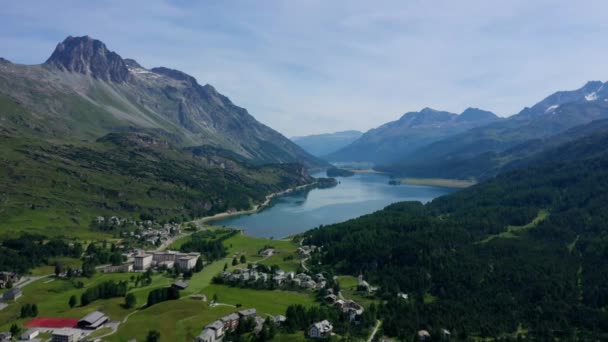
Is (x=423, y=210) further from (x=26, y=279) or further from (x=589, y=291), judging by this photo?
(x=26, y=279)

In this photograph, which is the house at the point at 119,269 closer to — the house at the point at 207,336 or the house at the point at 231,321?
the house at the point at 231,321

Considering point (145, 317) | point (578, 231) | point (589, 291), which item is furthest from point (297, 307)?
point (578, 231)

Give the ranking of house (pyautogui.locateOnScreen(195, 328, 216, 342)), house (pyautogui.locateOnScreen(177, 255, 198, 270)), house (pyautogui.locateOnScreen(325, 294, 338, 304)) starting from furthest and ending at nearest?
house (pyautogui.locateOnScreen(177, 255, 198, 270)) < house (pyautogui.locateOnScreen(325, 294, 338, 304)) < house (pyautogui.locateOnScreen(195, 328, 216, 342))

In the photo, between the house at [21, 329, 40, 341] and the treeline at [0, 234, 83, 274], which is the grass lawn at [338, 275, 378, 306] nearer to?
the house at [21, 329, 40, 341]

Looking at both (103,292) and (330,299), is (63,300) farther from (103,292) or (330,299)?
(330,299)

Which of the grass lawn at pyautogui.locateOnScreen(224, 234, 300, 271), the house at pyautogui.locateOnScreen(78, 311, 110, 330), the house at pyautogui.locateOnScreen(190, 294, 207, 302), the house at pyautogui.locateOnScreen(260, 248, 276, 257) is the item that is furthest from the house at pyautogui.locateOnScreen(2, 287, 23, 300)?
the house at pyautogui.locateOnScreen(260, 248, 276, 257)

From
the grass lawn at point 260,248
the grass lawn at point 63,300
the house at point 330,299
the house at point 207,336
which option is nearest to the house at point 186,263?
the grass lawn at point 63,300

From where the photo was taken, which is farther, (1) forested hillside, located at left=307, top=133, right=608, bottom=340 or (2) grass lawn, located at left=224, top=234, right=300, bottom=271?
(2) grass lawn, located at left=224, top=234, right=300, bottom=271
